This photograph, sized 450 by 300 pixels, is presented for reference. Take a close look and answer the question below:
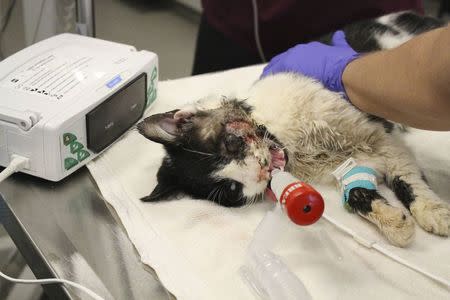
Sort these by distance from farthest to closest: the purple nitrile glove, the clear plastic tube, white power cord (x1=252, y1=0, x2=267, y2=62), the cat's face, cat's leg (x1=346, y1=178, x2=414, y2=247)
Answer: white power cord (x1=252, y1=0, x2=267, y2=62)
the purple nitrile glove
the cat's face
cat's leg (x1=346, y1=178, x2=414, y2=247)
the clear plastic tube

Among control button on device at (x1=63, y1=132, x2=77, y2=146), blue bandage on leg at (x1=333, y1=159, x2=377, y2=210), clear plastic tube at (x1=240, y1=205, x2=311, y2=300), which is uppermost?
control button on device at (x1=63, y1=132, x2=77, y2=146)

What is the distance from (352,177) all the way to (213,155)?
309 mm

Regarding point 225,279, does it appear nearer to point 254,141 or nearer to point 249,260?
point 249,260

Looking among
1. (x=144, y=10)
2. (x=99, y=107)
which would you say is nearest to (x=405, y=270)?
(x=99, y=107)

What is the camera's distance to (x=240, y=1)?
5.66ft

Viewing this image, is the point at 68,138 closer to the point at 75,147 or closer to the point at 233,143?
the point at 75,147

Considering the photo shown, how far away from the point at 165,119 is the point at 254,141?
0.21 metres

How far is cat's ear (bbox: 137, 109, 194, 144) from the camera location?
108 centimetres

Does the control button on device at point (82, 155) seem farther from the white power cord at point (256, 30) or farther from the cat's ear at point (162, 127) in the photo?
the white power cord at point (256, 30)

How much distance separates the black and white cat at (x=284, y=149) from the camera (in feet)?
3.37

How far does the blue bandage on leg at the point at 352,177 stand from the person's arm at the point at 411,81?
13 cm

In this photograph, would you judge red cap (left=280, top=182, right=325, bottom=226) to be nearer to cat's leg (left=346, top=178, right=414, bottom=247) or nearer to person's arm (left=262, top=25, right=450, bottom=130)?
cat's leg (left=346, top=178, right=414, bottom=247)

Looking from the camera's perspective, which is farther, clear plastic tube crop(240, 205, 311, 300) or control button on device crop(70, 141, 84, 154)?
control button on device crop(70, 141, 84, 154)

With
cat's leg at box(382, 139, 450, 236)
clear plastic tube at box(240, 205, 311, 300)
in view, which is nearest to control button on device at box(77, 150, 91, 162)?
clear plastic tube at box(240, 205, 311, 300)
